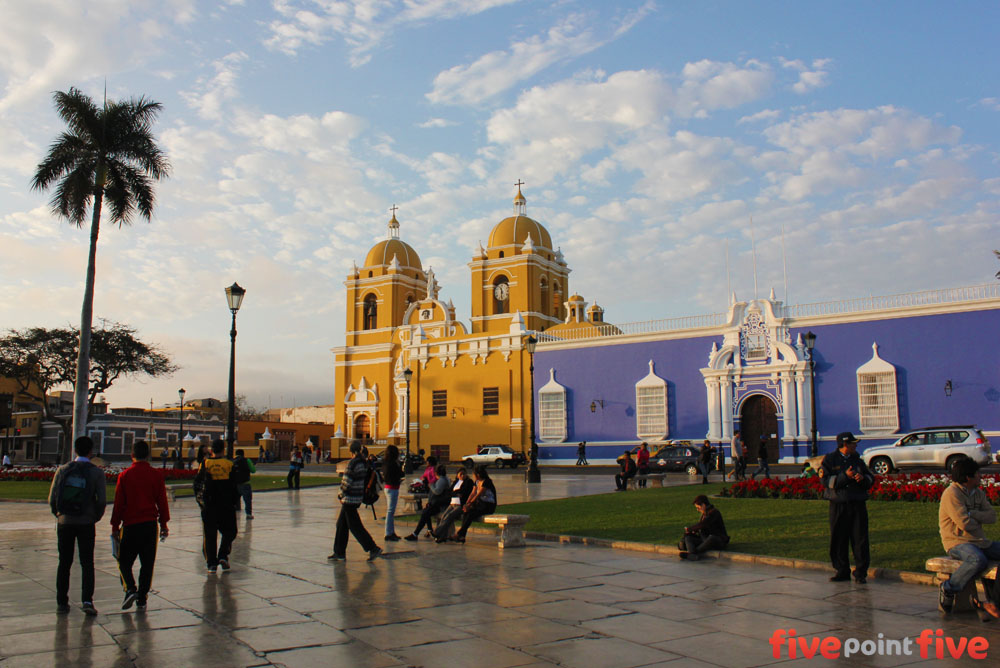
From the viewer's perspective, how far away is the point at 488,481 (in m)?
11.4

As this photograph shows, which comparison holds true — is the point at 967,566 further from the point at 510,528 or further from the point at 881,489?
the point at 881,489

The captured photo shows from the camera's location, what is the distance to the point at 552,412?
124 feet

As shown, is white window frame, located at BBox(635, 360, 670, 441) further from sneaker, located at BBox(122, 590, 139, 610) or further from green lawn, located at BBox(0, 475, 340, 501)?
sneaker, located at BBox(122, 590, 139, 610)

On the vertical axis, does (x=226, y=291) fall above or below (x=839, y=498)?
above

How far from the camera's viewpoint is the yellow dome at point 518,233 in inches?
1796

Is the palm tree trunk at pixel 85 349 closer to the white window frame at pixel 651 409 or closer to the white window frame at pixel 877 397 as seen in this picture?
the white window frame at pixel 651 409

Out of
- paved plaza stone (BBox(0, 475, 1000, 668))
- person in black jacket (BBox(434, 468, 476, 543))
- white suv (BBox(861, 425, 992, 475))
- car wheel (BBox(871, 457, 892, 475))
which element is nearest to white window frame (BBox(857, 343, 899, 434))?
white suv (BBox(861, 425, 992, 475))

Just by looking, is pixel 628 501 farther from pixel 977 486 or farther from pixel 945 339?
pixel 945 339

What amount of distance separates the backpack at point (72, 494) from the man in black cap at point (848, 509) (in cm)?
665

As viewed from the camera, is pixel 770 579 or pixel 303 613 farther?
pixel 770 579

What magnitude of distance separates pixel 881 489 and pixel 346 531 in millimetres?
9425

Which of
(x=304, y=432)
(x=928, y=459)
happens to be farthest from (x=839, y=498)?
(x=304, y=432)

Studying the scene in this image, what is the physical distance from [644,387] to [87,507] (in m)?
29.5

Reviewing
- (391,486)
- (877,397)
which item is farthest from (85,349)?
(877,397)
